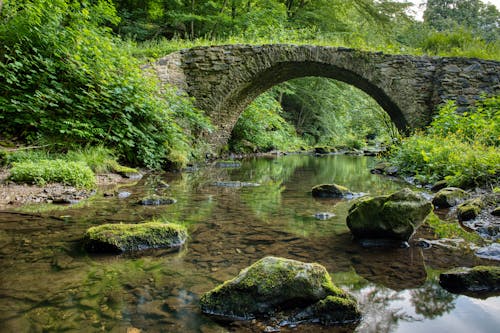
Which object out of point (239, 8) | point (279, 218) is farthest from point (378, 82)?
point (239, 8)

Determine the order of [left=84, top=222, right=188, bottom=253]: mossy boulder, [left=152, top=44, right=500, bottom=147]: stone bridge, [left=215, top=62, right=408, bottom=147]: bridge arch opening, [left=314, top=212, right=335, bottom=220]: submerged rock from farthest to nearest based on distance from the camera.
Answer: [left=215, top=62, right=408, bottom=147]: bridge arch opening
[left=152, top=44, right=500, bottom=147]: stone bridge
[left=314, top=212, right=335, bottom=220]: submerged rock
[left=84, top=222, right=188, bottom=253]: mossy boulder

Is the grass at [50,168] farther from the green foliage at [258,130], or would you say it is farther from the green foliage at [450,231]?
the green foliage at [258,130]

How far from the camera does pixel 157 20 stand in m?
18.0

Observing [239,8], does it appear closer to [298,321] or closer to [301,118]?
[301,118]

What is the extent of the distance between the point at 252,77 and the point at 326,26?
11.4 m

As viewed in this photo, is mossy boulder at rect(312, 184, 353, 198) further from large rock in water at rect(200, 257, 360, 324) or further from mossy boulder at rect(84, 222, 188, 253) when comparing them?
large rock in water at rect(200, 257, 360, 324)

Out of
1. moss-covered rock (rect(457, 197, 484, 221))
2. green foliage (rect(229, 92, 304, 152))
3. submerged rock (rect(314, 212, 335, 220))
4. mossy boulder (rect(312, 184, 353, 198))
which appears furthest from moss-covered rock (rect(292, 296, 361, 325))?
green foliage (rect(229, 92, 304, 152))

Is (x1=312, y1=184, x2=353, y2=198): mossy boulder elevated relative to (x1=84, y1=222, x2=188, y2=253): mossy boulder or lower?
lower

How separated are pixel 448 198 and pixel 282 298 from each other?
3650 mm

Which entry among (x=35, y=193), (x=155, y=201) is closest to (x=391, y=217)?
(x=155, y=201)

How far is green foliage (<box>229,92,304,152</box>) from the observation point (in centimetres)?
1426

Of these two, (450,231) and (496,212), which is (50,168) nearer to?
(450,231)

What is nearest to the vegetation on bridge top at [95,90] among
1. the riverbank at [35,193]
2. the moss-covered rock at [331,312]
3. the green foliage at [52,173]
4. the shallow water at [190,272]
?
the green foliage at [52,173]

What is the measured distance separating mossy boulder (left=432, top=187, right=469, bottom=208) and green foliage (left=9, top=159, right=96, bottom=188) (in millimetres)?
4584
